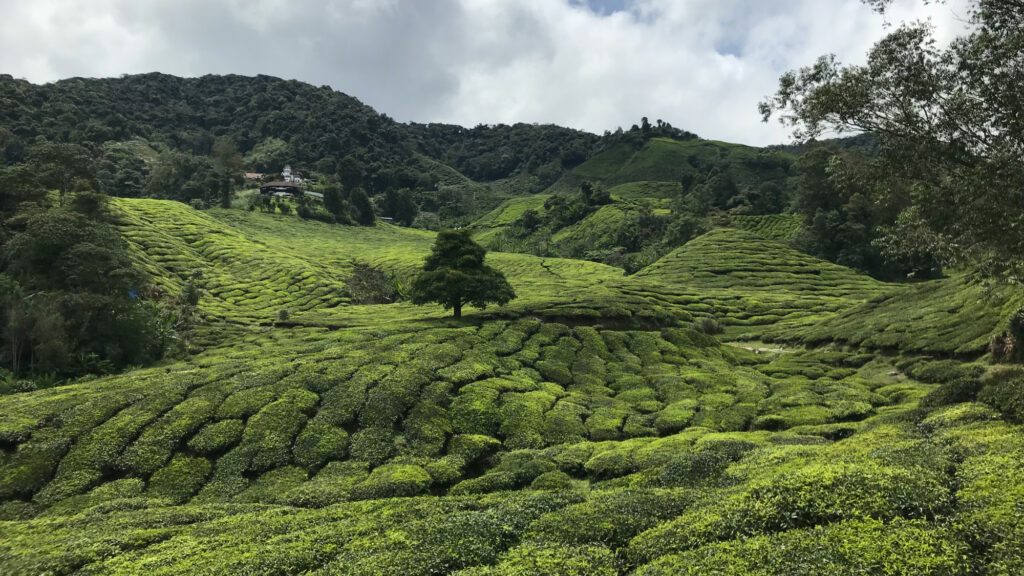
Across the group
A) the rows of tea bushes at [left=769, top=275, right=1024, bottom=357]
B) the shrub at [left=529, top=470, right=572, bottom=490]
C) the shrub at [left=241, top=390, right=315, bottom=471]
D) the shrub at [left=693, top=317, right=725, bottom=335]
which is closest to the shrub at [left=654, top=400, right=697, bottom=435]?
the shrub at [left=529, top=470, right=572, bottom=490]

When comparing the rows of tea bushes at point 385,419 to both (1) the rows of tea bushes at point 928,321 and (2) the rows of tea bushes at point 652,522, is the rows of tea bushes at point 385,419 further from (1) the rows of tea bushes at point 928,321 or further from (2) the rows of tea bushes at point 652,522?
(1) the rows of tea bushes at point 928,321

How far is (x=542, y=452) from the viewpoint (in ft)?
72.7

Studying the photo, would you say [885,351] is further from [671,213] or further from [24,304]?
[671,213]

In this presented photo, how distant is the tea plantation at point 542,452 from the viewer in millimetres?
11352

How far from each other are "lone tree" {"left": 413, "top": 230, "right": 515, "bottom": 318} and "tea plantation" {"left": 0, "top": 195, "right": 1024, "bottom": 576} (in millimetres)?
2455

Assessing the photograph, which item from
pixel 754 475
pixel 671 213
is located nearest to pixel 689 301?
pixel 754 475

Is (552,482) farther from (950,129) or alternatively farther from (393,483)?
(950,129)

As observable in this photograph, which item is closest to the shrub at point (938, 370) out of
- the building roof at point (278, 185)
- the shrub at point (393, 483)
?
the shrub at point (393, 483)

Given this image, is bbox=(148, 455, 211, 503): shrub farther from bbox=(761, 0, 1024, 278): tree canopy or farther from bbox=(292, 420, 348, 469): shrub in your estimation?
bbox=(761, 0, 1024, 278): tree canopy

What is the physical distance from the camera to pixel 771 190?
482 ft

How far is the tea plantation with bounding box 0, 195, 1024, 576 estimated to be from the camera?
11.4m

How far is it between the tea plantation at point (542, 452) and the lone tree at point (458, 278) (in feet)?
8.05

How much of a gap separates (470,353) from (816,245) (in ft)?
321

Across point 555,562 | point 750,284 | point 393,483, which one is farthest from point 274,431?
point 750,284
